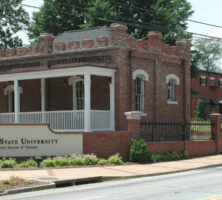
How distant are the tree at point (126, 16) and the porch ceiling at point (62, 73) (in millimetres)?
14935

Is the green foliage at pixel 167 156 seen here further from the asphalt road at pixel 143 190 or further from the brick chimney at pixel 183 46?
the brick chimney at pixel 183 46

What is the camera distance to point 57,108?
26781 millimetres

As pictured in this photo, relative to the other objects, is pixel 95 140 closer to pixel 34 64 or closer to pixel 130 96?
pixel 130 96

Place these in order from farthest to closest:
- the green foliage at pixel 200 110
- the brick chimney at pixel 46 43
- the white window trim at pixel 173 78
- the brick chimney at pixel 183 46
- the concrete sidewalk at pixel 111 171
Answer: the green foliage at pixel 200 110 → the brick chimney at pixel 183 46 → the white window trim at pixel 173 78 → the brick chimney at pixel 46 43 → the concrete sidewalk at pixel 111 171

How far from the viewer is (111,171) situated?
56.4 feet

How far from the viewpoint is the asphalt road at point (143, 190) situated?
11.3 meters

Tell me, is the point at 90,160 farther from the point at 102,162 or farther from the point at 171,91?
the point at 171,91

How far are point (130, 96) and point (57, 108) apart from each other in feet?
16.1

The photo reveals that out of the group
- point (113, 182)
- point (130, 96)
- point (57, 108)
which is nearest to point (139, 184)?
point (113, 182)

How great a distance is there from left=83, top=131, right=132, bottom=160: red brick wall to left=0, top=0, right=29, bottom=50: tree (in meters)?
27.5

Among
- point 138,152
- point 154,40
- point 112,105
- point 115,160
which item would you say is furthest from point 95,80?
point 115,160

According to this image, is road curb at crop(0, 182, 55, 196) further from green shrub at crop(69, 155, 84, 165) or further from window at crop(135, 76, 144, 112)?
window at crop(135, 76, 144, 112)

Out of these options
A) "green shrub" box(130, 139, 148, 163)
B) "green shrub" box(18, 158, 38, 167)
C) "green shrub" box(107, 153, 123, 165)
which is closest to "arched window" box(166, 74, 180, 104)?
"green shrub" box(130, 139, 148, 163)

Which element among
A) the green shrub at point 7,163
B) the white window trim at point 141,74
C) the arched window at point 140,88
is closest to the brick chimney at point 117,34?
the white window trim at point 141,74
